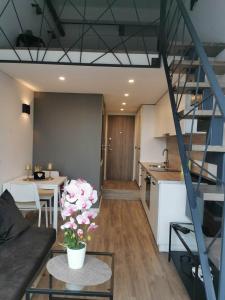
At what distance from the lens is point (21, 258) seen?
2078 millimetres

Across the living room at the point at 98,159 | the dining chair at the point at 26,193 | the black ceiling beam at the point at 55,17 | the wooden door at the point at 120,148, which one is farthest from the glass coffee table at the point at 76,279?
the wooden door at the point at 120,148

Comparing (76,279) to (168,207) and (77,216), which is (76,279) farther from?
(168,207)

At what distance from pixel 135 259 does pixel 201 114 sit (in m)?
1.88

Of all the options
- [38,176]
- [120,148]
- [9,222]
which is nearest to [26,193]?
[38,176]

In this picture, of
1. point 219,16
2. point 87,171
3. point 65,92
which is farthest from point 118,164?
point 219,16

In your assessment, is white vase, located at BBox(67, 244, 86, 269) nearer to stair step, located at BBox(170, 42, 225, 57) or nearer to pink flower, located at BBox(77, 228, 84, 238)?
pink flower, located at BBox(77, 228, 84, 238)

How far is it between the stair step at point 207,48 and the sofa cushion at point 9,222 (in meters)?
2.50

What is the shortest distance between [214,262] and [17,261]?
61.0 inches

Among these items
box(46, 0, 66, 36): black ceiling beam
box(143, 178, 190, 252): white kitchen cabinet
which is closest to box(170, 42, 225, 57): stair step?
box(143, 178, 190, 252): white kitchen cabinet

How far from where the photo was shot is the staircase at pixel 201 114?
61.9 inches

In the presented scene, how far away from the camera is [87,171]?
4.92 meters

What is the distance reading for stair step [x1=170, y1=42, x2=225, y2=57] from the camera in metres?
2.56

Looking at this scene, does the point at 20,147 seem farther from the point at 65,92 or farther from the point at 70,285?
the point at 70,285

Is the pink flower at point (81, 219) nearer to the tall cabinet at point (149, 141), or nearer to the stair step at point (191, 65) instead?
the stair step at point (191, 65)
